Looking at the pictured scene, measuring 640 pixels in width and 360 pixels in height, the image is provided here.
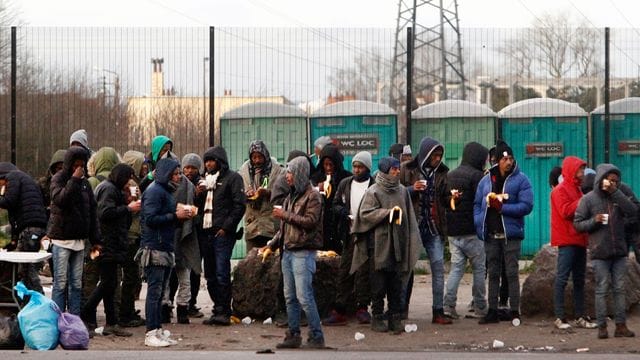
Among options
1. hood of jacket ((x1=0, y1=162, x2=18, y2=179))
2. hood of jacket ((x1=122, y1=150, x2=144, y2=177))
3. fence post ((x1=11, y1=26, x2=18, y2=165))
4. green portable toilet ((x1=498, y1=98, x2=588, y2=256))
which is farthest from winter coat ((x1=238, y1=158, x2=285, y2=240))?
green portable toilet ((x1=498, y1=98, x2=588, y2=256))

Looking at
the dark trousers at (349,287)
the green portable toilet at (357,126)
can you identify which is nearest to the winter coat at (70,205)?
the dark trousers at (349,287)

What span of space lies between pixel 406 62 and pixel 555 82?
747cm

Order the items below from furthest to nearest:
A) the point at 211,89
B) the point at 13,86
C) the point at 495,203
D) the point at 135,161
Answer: the point at 13,86, the point at 211,89, the point at 135,161, the point at 495,203

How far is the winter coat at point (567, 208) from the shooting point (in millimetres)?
13117

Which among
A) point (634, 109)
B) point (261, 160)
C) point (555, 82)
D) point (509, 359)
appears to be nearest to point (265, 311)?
point (261, 160)

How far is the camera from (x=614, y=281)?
41.5ft

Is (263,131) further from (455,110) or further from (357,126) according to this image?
(455,110)

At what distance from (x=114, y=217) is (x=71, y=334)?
1.54 metres

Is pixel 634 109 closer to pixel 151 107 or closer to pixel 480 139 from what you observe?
A: pixel 480 139

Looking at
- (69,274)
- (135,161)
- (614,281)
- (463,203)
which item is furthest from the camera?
(135,161)

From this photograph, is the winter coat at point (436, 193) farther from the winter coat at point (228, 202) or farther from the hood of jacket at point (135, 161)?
the hood of jacket at point (135, 161)

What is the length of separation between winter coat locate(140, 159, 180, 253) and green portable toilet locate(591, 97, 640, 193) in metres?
8.78

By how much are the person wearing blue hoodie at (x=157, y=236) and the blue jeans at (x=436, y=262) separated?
294cm

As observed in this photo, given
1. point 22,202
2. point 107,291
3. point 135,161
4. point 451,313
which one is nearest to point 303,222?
point 107,291
